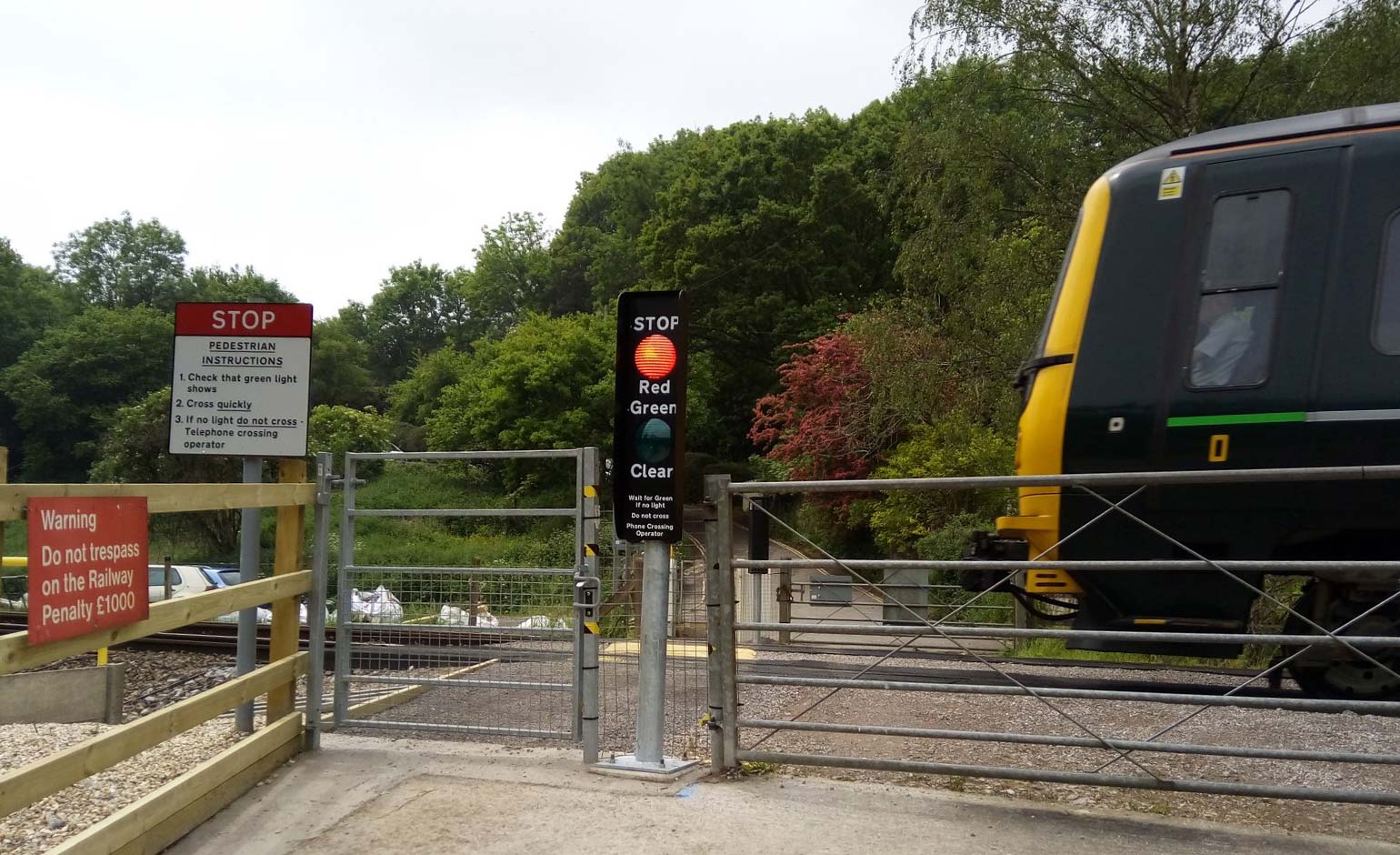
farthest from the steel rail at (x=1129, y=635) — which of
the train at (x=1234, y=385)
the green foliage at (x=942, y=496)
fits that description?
the green foliage at (x=942, y=496)

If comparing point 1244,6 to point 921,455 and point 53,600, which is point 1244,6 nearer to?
point 921,455

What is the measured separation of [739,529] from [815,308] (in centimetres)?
1212

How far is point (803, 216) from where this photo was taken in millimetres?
40000

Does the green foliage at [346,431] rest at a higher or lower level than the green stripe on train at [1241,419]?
lower

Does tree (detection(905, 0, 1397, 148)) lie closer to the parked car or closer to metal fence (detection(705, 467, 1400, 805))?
metal fence (detection(705, 467, 1400, 805))

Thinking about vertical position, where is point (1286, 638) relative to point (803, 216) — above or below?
below

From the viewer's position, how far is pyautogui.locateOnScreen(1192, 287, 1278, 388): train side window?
6.43 metres

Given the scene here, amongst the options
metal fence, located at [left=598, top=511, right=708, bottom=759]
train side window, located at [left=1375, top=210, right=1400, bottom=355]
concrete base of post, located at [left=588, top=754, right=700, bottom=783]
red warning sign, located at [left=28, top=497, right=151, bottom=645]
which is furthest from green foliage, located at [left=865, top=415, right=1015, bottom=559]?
red warning sign, located at [left=28, top=497, right=151, bottom=645]

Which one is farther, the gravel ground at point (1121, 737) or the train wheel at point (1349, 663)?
the train wheel at point (1349, 663)

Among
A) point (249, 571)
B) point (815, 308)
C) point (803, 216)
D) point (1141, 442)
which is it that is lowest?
point (249, 571)

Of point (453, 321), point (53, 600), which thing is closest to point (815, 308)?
point (53, 600)

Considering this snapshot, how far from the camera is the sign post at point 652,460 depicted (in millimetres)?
6148

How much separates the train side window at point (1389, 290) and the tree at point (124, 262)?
8293cm

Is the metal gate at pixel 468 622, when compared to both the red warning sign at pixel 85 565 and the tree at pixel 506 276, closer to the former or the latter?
the red warning sign at pixel 85 565
